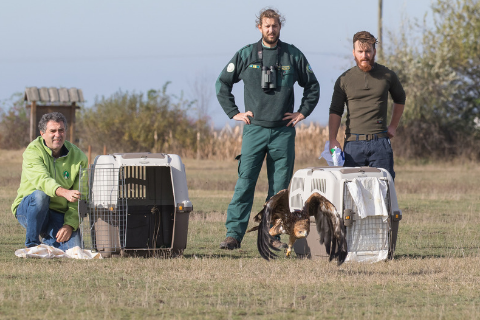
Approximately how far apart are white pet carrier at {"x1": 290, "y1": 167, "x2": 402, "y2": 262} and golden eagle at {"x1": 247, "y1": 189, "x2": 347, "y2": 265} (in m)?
0.30

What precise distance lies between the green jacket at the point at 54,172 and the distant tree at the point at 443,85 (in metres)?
23.8

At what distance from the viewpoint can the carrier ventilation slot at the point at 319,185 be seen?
22.8 feet

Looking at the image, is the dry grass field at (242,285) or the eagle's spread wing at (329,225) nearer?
the dry grass field at (242,285)

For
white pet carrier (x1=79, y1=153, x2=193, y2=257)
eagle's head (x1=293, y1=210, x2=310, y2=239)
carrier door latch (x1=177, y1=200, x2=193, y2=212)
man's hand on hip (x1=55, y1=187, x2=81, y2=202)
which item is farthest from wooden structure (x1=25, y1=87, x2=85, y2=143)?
eagle's head (x1=293, y1=210, x2=310, y2=239)

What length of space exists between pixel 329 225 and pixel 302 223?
412 mm

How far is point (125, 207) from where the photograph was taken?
25.4 ft

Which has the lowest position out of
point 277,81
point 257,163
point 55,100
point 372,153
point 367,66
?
point 257,163

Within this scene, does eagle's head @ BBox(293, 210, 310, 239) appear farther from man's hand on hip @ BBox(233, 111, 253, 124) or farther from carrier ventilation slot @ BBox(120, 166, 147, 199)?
carrier ventilation slot @ BBox(120, 166, 147, 199)

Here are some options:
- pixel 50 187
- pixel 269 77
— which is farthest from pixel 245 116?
pixel 50 187

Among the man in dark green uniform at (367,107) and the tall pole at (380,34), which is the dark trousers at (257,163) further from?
the tall pole at (380,34)

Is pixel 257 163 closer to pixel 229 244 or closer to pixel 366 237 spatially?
pixel 229 244

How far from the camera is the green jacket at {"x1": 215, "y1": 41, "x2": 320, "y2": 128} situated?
789cm

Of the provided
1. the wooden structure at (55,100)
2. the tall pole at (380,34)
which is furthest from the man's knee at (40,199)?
the tall pole at (380,34)

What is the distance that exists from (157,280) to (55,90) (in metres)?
22.9
